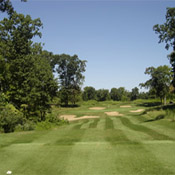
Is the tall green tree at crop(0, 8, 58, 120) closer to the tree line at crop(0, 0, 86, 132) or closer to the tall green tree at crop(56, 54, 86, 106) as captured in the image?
the tree line at crop(0, 0, 86, 132)

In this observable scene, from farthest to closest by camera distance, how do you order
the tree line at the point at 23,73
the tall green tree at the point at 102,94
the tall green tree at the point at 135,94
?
the tall green tree at the point at 135,94 < the tall green tree at the point at 102,94 < the tree line at the point at 23,73

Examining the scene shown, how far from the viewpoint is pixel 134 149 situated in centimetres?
795

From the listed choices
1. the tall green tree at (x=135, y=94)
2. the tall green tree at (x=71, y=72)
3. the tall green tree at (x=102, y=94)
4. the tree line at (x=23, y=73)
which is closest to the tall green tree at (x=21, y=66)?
the tree line at (x=23, y=73)

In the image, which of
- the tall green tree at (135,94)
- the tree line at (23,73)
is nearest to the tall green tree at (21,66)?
the tree line at (23,73)

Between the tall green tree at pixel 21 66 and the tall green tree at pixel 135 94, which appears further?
the tall green tree at pixel 135 94

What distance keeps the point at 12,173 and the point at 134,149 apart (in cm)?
467

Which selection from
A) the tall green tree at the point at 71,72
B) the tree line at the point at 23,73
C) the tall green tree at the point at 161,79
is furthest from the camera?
the tall green tree at the point at 71,72

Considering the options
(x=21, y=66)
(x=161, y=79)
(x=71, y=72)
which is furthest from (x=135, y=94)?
(x=21, y=66)

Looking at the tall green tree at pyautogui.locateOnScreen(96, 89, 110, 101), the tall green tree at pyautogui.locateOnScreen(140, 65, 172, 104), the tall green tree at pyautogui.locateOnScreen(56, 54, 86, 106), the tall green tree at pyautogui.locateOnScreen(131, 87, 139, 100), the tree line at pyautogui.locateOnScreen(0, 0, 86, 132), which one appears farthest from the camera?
the tall green tree at pyautogui.locateOnScreen(131, 87, 139, 100)

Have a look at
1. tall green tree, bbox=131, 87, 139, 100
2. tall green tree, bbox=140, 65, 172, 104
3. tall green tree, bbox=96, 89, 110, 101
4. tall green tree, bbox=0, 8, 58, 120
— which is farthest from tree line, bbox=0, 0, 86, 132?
tall green tree, bbox=131, 87, 139, 100

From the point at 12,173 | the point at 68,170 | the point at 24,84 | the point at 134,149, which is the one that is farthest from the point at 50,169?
the point at 24,84

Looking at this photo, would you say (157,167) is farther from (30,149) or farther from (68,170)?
(30,149)

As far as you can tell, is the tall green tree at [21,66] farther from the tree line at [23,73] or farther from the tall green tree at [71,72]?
the tall green tree at [71,72]

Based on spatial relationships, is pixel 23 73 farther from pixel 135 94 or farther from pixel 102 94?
pixel 135 94
